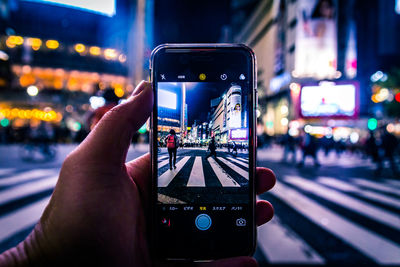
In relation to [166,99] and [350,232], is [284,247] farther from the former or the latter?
[166,99]

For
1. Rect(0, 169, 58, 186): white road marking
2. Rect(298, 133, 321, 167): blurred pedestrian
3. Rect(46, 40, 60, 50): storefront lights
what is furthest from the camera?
Rect(46, 40, 60, 50): storefront lights

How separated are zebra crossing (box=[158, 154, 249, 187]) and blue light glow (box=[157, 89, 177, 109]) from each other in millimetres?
313

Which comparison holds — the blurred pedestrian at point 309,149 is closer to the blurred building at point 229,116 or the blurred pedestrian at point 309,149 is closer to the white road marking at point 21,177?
the white road marking at point 21,177

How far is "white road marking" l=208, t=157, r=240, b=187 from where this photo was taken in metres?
1.37

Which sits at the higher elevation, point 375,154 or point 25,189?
point 375,154

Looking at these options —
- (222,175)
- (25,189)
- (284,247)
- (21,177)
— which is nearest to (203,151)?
(222,175)

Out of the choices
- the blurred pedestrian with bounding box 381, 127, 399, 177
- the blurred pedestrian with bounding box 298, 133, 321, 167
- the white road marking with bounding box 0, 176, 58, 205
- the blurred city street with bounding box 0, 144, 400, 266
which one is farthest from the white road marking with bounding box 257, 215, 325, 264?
the blurred pedestrian with bounding box 381, 127, 399, 177

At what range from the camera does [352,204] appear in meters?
4.93

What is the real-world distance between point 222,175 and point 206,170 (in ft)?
0.36

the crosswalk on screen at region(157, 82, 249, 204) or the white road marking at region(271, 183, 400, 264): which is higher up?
the crosswalk on screen at region(157, 82, 249, 204)

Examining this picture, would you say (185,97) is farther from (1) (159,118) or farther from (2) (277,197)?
(2) (277,197)

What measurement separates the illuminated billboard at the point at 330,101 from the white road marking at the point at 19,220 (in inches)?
361

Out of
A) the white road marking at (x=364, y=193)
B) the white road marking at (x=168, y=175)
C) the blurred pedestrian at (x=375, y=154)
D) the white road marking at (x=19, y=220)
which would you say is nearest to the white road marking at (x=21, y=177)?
the white road marking at (x=19, y=220)

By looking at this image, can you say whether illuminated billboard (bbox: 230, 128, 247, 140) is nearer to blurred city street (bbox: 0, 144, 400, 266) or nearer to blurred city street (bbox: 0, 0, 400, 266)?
blurred city street (bbox: 0, 0, 400, 266)
